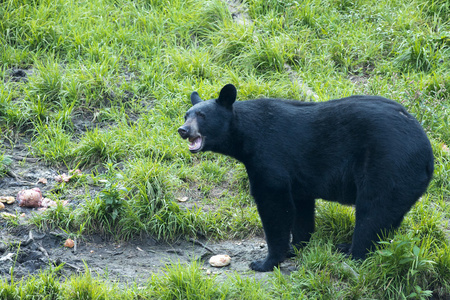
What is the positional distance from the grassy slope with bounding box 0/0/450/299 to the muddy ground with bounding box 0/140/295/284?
0.44ft

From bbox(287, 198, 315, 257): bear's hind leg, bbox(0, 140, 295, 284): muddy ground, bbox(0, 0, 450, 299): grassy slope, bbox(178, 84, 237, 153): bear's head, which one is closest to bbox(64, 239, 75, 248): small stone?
bbox(0, 140, 295, 284): muddy ground

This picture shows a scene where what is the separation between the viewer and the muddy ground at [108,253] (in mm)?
5141

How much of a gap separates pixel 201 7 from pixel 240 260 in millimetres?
4683

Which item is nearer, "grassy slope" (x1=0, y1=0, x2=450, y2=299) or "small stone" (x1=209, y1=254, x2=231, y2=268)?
"grassy slope" (x1=0, y1=0, x2=450, y2=299)

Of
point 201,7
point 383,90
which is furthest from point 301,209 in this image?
point 201,7

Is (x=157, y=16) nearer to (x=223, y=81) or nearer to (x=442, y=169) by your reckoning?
(x=223, y=81)

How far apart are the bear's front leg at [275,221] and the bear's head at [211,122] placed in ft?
1.96

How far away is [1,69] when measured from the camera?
8211 millimetres

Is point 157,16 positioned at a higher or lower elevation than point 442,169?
higher

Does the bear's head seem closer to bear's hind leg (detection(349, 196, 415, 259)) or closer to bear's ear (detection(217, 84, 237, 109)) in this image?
bear's ear (detection(217, 84, 237, 109))

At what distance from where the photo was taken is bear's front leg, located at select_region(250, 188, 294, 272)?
5141 millimetres

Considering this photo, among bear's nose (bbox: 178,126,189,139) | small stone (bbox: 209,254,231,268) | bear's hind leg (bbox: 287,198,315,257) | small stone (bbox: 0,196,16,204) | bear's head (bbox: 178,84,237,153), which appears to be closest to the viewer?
bear's nose (bbox: 178,126,189,139)

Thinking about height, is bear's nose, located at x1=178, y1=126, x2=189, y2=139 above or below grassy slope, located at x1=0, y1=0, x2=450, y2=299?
above

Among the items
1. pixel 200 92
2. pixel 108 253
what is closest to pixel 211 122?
pixel 108 253
